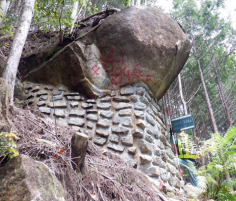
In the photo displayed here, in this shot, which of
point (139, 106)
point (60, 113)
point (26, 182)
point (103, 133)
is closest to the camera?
point (26, 182)

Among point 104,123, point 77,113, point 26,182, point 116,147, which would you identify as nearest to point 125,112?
point 104,123

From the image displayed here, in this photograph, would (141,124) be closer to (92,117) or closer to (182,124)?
(92,117)

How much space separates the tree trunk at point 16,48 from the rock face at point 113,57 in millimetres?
848

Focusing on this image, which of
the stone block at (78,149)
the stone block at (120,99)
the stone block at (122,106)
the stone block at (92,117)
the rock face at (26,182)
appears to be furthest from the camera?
the stone block at (120,99)

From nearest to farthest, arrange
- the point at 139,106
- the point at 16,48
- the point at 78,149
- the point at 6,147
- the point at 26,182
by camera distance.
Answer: the point at 26,182 < the point at 6,147 < the point at 78,149 < the point at 16,48 < the point at 139,106

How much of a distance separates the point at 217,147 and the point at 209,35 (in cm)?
865

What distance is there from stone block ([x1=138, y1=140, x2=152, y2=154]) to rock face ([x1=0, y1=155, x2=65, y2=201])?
77.4 inches

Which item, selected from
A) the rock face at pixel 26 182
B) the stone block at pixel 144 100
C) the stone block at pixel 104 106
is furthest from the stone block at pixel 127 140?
the rock face at pixel 26 182

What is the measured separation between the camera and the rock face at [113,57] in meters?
3.75

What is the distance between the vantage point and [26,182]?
1117mm

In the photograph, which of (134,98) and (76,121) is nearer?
(76,121)

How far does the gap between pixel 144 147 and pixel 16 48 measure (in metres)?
2.23

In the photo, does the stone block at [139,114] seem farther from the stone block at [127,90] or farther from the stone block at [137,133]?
the stone block at [127,90]

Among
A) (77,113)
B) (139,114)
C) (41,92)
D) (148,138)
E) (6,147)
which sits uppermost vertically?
(41,92)
